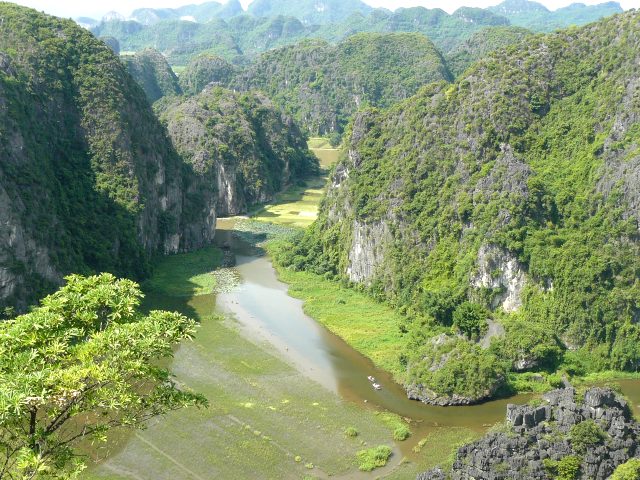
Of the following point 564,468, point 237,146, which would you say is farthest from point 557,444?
point 237,146

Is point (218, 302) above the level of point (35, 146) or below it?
below

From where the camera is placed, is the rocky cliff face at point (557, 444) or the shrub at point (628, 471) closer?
the shrub at point (628, 471)

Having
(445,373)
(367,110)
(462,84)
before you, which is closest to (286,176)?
(367,110)

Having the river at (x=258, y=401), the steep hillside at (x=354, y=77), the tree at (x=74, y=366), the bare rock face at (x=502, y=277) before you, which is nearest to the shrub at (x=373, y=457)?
the river at (x=258, y=401)

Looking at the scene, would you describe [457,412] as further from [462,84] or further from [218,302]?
[462,84]

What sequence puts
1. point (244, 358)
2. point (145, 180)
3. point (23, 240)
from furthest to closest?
point (145, 180)
point (23, 240)
point (244, 358)

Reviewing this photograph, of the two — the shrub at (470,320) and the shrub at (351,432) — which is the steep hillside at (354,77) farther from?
the shrub at (351,432)
